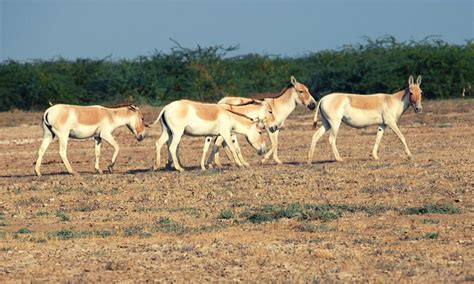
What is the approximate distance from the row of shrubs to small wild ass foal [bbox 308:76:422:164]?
18.7 meters

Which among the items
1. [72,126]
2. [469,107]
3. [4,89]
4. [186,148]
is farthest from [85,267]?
[4,89]

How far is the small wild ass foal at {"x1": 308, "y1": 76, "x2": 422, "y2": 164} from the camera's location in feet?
72.2

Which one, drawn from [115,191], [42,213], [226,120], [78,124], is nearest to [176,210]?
[42,213]

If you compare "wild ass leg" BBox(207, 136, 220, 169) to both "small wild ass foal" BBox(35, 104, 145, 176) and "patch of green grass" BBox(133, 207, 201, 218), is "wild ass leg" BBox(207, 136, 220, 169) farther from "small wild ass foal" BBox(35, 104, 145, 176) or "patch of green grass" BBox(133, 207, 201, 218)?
"patch of green grass" BBox(133, 207, 201, 218)

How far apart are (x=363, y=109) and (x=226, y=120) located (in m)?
2.78

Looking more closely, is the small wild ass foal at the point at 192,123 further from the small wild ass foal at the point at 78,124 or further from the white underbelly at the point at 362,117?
the white underbelly at the point at 362,117

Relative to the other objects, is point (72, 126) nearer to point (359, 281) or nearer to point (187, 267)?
point (187, 267)

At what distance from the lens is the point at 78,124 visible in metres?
21.4

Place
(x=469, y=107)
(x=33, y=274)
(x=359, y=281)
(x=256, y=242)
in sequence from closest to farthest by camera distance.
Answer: (x=359, y=281) < (x=33, y=274) < (x=256, y=242) < (x=469, y=107)

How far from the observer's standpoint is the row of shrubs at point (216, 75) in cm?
4197

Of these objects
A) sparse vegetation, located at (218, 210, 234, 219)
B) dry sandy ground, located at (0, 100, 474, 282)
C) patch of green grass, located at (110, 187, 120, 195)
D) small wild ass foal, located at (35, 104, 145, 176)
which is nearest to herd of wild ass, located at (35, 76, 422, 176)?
small wild ass foal, located at (35, 104, 145, 176)

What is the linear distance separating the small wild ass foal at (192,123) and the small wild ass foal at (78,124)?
3.85ft

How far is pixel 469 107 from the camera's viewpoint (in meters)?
35.8

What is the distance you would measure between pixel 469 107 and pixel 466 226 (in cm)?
2313
